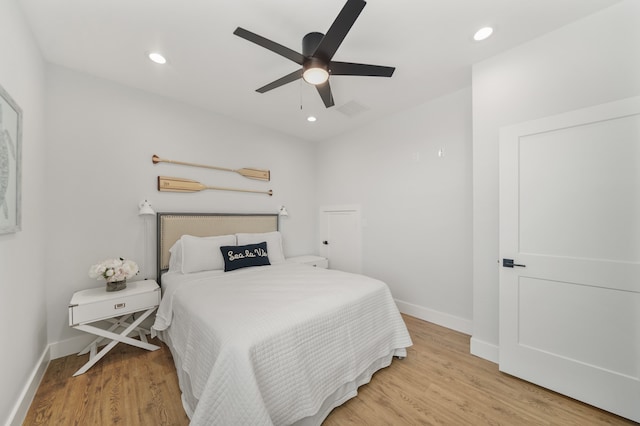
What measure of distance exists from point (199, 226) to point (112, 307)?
3.88 feet

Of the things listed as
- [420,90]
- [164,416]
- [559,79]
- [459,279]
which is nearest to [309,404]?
[164,416]

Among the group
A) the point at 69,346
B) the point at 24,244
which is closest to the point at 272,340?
the point at 24,244

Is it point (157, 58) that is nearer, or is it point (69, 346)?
point (157, 58)

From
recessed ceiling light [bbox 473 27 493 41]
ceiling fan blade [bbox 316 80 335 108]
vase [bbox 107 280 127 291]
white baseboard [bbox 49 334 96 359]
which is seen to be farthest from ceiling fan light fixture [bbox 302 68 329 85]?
white baseboard [bbox 49 334 96 359]

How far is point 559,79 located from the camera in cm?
183

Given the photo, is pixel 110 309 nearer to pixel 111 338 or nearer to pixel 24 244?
pixel 111 338

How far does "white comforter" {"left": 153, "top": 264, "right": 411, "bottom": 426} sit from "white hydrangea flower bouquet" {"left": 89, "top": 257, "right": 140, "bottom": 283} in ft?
1.19

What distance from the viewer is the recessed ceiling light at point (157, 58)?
208 centimetres

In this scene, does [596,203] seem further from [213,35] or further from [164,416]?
[164,416]

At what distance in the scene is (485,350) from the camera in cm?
221

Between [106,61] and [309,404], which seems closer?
[309,404]

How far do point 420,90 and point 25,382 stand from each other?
417cm

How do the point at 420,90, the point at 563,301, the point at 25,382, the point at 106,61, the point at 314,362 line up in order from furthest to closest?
the point at 420,90, the point at 106,61, the point at 563,301, the point at 25,382, the point at 314,362

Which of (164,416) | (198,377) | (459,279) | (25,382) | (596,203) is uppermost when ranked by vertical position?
(596,203)
